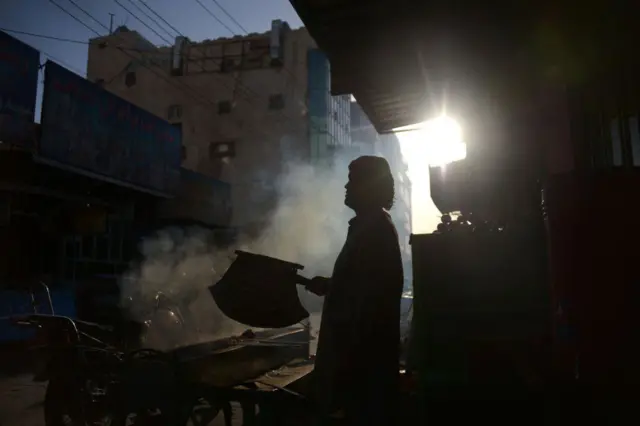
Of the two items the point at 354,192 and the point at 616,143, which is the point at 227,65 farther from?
the point at 354,192

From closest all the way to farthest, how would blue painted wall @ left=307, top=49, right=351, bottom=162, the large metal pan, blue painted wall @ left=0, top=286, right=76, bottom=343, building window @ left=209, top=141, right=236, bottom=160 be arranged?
1. the large metal pan
2. blue painted wall @ left=0, top=286, right=76, bottom=343
3. blue painted wall @ left=307, top=49, right=351, bottom=162
4. building window @ left=209, top=141, right=236, bottom=160

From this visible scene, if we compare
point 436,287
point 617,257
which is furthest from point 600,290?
point 436,287

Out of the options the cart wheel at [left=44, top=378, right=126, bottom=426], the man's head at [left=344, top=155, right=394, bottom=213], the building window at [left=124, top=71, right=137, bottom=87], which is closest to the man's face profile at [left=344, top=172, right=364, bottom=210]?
the man's head at [left=344, top=155, right=394, bottom=213]

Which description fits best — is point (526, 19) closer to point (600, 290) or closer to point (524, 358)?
point (600, 290)

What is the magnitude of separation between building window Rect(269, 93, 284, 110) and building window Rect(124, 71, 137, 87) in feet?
36.1

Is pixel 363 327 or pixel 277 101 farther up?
pixel 277 101

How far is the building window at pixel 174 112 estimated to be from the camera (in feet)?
111

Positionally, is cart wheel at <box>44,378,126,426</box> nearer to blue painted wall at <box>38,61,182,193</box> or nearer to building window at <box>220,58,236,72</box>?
blue painted wall at <box>38,61,182,193</box>

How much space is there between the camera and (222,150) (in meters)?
32.8

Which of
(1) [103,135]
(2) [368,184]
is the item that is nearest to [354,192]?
(2) [368,184]

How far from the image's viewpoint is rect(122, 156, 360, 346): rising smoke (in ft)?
43.6

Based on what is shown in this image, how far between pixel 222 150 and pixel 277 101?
5110mm

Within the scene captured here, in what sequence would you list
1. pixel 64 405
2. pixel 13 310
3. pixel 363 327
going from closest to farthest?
1. pixel 363 327
2. pixel 64 405
3. pixel 13 310

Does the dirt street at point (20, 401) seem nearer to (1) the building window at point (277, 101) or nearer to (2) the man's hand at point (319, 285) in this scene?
(2) the man's hand at point (319, 285)
